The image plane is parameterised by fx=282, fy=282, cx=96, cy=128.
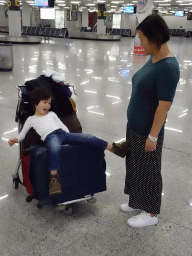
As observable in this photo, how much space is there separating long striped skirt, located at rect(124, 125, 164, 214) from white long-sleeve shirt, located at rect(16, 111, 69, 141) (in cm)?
62

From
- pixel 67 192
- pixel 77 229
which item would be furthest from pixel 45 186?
pixel 77 229

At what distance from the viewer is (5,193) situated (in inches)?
103

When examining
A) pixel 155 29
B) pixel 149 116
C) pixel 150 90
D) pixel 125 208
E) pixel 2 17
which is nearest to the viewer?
pixel 155 29

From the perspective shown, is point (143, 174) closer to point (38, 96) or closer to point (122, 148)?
point (122, 148)

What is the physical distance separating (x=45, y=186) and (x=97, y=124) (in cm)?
254

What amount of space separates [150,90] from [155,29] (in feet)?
1.20

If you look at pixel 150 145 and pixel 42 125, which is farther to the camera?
pixel 42 125

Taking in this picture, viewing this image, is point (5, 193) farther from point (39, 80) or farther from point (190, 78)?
point (190, 78)

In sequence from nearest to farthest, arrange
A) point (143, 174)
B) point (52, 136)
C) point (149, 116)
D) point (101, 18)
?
point (149, 116) < point (143, 174) < point (52, 136) < point (101, 18)

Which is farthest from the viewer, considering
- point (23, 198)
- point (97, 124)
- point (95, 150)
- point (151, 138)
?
point (97, 124)

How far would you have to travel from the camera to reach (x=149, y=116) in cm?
191

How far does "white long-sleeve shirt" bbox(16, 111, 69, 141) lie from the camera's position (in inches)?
89.4

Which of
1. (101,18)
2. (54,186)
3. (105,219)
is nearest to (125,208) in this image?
(105,219)

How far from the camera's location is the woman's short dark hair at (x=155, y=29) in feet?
5.52
